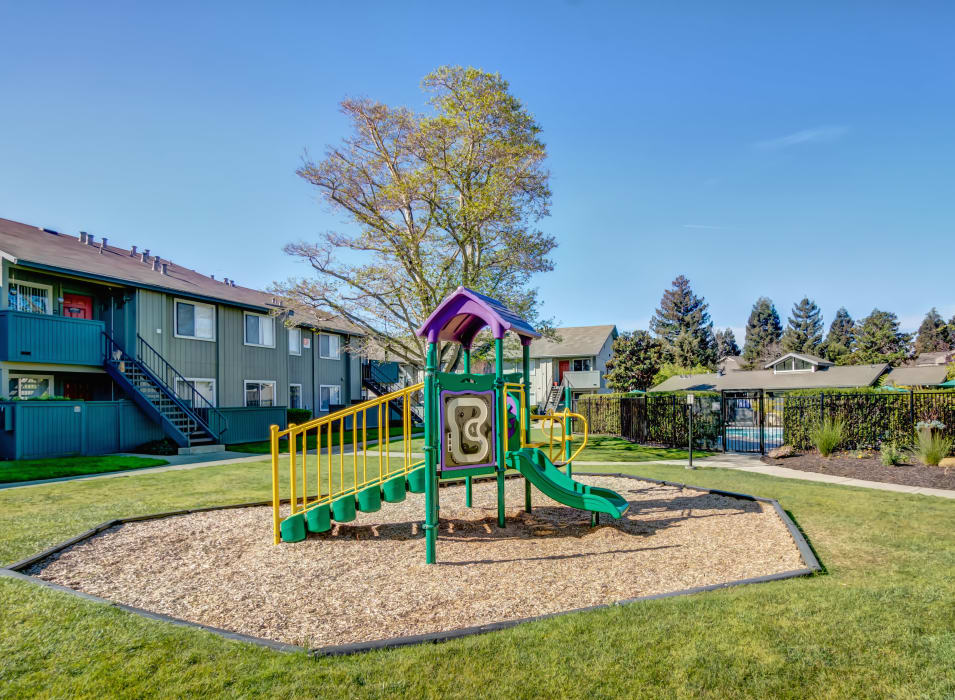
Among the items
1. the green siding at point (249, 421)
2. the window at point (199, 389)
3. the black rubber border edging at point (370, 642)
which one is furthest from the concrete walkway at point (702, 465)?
the black rubber border edging at point (370, 642)

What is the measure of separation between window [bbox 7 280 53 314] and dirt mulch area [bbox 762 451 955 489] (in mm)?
21549

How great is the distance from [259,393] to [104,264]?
25.4ft

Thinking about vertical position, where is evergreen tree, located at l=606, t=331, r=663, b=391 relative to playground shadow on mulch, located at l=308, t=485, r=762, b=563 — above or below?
above

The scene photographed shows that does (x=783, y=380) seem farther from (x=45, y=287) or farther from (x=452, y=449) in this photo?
(x=45, y=287)

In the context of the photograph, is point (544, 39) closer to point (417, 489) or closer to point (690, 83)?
point (690, 83)

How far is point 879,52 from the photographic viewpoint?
1127cm

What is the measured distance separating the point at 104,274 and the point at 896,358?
234 ft

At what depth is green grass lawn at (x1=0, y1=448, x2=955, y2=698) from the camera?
3.05 metres

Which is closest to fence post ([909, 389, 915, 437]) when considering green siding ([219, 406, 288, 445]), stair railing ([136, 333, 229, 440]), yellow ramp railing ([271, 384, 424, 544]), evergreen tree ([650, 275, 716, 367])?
yellow ramp railing ([271, 384, 424, 544])

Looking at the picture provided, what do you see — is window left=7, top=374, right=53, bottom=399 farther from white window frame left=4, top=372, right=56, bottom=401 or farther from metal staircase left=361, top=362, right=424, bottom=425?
metal staircase left=361, top=362, right=424, bottom=425

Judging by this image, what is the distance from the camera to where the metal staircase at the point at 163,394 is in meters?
17.2

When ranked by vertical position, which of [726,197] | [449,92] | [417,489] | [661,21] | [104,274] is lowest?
[417,489]

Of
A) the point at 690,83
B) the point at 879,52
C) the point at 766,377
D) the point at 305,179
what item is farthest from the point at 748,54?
the point at 766,377

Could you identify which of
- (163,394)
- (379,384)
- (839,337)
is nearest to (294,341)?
(379,384)
